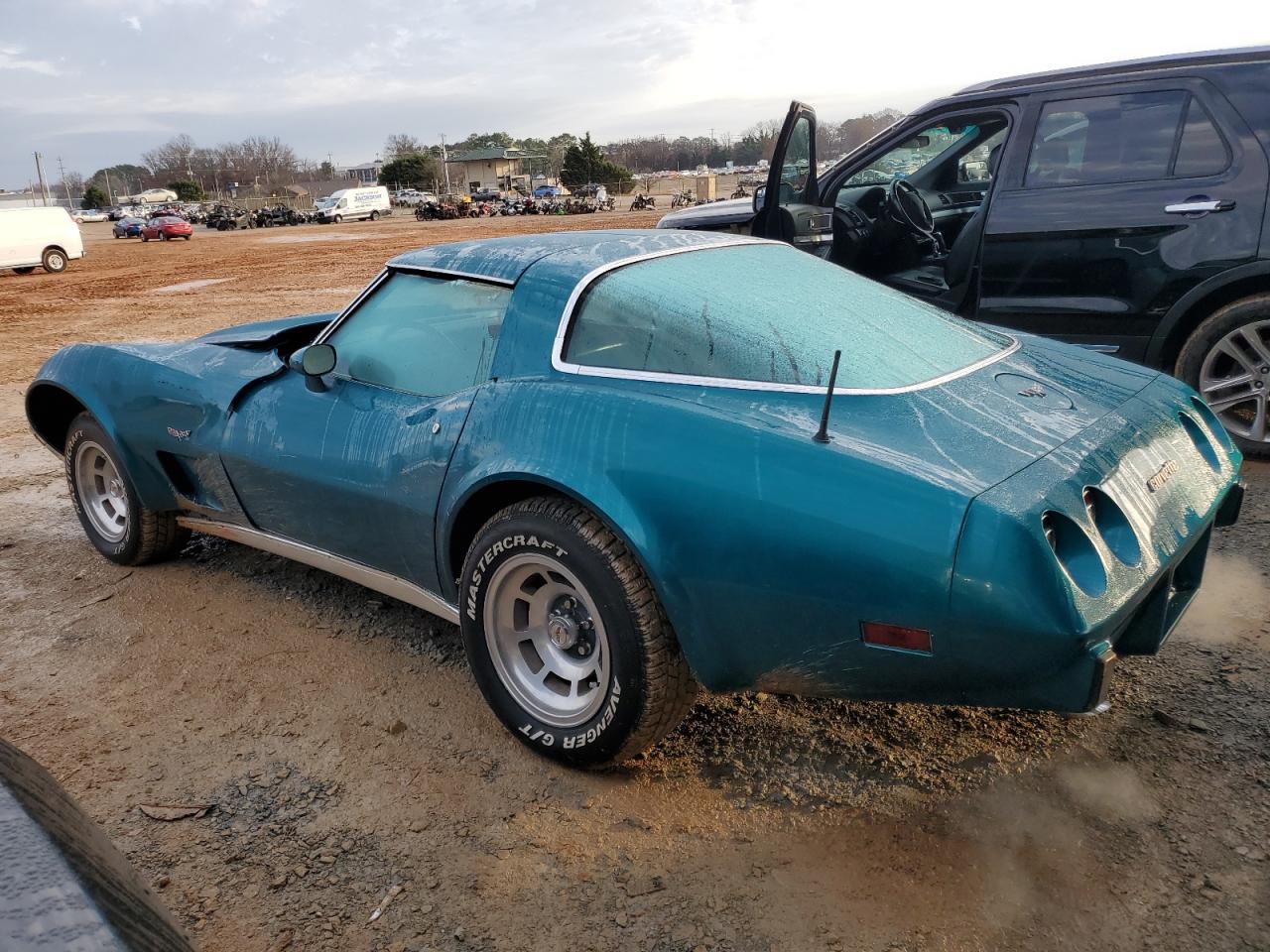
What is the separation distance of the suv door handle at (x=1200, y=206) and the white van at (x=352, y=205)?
53.5 metres

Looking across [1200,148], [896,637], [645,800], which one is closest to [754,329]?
[896,637]

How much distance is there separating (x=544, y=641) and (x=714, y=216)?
462 centimetres

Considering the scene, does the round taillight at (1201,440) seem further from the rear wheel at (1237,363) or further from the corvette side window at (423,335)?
the rear wheel at (1237,363)

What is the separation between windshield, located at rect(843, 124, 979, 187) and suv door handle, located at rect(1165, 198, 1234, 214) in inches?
58.6

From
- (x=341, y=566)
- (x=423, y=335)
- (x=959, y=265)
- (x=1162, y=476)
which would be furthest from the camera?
(x=959, y=265)

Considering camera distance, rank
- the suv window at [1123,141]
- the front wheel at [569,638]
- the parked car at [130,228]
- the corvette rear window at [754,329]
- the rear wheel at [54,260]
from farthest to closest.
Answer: the parked car at [130,228] < the rear wheel at [54,260] < the suv window at [1123,141] < the corvette rear window at [754,329] < the front wheel at [569,638]

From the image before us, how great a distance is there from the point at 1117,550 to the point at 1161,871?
2.36ft

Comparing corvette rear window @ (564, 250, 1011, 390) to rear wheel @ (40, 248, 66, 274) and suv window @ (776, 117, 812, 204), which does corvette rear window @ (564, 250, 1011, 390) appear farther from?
rear wheel @ (40, 248, 66, 274)

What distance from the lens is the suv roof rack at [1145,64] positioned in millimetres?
4434

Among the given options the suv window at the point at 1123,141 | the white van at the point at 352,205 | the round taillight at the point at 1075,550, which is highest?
the white van at the point at 352,205

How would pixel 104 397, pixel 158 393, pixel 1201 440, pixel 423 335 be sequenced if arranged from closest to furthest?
pixel 1201 440
pixel 423 335
pixel 158 393
pixel 104 397

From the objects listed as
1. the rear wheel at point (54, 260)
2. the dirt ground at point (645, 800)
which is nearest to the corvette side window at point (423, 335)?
the dirt ground at point (645, 800)

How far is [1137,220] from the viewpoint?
14.9ft

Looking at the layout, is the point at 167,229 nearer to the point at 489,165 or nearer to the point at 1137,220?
the point at 1137,220
